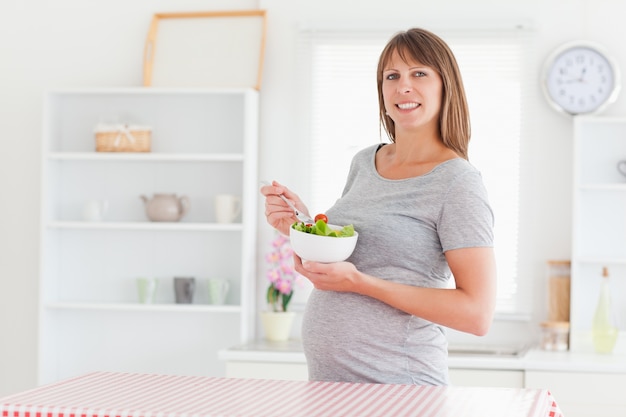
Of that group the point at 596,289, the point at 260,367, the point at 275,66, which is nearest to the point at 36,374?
the point at 260,367

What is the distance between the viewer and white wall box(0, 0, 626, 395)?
3.86 metres

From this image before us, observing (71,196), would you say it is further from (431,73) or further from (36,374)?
(431,73)

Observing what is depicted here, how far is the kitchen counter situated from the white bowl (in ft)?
5.53

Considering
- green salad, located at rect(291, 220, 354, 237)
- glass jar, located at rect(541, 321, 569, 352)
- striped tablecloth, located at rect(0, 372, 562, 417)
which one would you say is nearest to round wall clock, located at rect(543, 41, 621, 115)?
glass jar, located at rect(541, 321, 569, 352)

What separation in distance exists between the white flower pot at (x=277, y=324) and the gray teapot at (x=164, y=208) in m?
0.57

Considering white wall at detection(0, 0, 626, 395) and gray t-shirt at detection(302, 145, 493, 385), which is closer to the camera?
gray t-shirt at detection(302, 145, 493, 385)

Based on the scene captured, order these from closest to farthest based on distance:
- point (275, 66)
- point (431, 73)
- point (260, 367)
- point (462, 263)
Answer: point (462, 263), point (431, 73), point (260, 367), point (275, 66)

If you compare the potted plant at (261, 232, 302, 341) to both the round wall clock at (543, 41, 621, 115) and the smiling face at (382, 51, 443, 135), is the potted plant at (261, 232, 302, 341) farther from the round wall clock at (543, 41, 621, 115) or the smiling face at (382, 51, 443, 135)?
the smiling face at (382, 51, 443, 135)

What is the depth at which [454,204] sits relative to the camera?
1.73m

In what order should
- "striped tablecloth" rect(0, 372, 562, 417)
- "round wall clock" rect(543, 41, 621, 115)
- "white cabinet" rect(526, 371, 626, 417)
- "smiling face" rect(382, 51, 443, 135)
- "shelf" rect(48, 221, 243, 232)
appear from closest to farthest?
"striped tablecloth" rect(0, 372, 562, 417) → "smiling face" rect(382, 51, 443, 135) → "white cabinet" rect(526, 371, 626, 417) → "round wall clock" rect(543, 41, 621, 115) → "shelf" rect(48, 221, 243, 232)

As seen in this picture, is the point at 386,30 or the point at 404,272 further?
the point at 386,30

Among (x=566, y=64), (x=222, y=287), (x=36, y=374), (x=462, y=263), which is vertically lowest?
(x=36, y=374)

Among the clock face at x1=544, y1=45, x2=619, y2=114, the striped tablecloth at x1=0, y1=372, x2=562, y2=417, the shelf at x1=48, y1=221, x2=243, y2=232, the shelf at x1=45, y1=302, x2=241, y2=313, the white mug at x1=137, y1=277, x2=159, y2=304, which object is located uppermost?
the clock face at x1=544, y1=45, x2=619, y2=114

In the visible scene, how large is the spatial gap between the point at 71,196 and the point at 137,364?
0.82m
